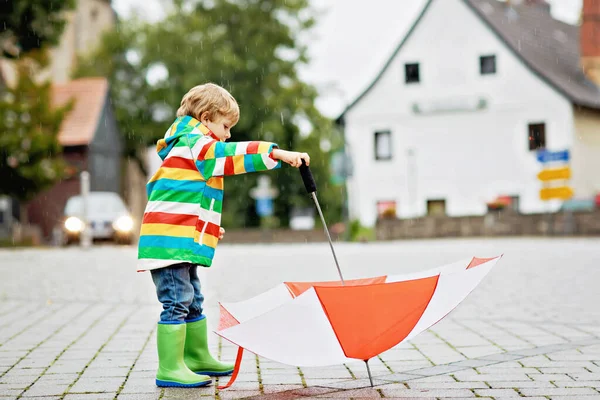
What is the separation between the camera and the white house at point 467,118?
37.0 meters

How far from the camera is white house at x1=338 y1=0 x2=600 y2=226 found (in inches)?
1457

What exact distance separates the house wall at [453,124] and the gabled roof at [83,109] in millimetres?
13547

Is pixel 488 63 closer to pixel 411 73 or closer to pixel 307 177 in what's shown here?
pixel 411 73

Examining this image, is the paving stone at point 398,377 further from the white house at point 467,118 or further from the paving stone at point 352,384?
the white house at point 467,118

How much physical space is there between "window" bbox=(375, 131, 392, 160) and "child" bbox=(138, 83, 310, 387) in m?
35.0

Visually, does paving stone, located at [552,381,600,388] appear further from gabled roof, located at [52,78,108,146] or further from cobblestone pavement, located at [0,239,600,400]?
gabled roof, located at [52,78,108,146]

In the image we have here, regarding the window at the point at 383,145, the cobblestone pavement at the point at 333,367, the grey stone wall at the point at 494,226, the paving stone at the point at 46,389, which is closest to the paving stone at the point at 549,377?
the cobblestone pavement at the point at 333,367

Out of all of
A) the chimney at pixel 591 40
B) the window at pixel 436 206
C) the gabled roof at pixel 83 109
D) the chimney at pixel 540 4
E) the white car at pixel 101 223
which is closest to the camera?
the white car at pixel 101 223

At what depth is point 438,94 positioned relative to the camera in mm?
38531

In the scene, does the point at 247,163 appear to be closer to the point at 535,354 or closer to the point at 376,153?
the point at 535,354

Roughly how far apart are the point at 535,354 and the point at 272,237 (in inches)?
1207

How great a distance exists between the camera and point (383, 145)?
1558 inches

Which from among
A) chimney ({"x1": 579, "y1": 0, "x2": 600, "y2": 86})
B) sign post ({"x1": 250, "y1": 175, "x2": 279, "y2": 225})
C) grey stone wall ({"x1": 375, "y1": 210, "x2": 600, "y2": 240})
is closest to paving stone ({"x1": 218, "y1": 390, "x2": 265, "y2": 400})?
grey stone wall ({"x1": 375, "y1": 210, "x2": 600, "y2": 240})

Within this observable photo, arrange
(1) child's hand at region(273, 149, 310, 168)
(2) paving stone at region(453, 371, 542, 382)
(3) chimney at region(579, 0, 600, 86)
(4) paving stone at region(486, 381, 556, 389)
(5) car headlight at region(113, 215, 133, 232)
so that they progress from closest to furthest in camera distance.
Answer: (1) child's hand at region(273, 149, 310, 168) → (4) paving stone at region(486, 381, 556, 389) → (2) paving stone at region(453, 371, 542, 382) → (5) car headlight at region(113, 215, 133, 232) → (3) chimney at region(579, 0, 600, 86)
